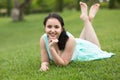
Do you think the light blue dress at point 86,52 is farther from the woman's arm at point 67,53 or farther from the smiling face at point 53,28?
the smiling face at point 53,28

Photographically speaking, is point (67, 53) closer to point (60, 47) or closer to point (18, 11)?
point (60, 47)

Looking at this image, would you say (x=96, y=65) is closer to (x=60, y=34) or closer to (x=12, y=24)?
(x=60, y=34)

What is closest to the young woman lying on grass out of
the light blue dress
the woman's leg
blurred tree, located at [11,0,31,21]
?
the light blue dress

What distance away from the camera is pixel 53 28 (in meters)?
5.25

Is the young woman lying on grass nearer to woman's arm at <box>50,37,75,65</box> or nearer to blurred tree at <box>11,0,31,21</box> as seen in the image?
woman's arm at <box>50,37,75,65</box>

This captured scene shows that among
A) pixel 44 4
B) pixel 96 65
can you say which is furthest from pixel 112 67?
pixel 44 4

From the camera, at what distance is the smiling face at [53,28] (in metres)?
5.24

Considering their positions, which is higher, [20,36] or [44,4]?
[20,36]

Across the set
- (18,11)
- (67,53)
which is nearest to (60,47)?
(67,53)

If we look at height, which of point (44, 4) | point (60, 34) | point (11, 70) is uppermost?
point (60, 34)

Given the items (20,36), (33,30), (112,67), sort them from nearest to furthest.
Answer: (112,67) < (20,36) < (33,30)

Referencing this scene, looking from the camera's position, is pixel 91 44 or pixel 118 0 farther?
pixel 118 0

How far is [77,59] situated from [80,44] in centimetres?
43

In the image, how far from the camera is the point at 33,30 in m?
21.0
